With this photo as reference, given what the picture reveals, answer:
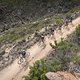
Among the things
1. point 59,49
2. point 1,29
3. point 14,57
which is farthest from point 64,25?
point 1,29

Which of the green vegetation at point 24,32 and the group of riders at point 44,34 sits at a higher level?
the green vegetation at point 24,32

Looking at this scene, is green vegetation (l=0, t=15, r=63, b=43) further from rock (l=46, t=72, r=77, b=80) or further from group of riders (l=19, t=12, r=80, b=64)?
rock (l=46, t=72, r=77, b=80)

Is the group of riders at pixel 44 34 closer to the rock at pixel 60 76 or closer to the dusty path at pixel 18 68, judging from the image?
the dusty path at pixel 18 68

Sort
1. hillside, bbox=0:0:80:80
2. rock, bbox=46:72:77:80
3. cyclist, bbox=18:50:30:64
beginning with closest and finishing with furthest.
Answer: rock, bbox=46:72:77:80 < hillside, bbox=0:0:80:80 < cyclist, bbox=18:50:30:64

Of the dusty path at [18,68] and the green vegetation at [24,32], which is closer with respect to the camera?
the dusty path at [18,68]

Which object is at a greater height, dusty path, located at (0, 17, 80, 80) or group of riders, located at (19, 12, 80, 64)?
group of riders, located at (19, 12, 80, 64)

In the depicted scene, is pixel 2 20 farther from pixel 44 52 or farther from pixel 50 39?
pixel 44 52

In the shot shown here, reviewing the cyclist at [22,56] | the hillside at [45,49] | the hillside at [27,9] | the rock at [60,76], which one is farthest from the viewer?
the hillside at [27,9]

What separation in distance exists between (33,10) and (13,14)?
13.5 ft

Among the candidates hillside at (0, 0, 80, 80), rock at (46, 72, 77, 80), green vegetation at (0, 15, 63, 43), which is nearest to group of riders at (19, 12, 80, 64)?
hillside at (0, 0, 80, 80)

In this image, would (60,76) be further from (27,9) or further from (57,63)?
(27,9)

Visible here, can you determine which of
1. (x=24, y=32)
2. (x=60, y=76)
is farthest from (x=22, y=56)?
(x=24, y=32)

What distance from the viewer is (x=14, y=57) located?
2756 centimetres

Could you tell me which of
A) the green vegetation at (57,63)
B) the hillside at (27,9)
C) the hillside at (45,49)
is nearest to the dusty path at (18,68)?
the hillside at (45,49)
